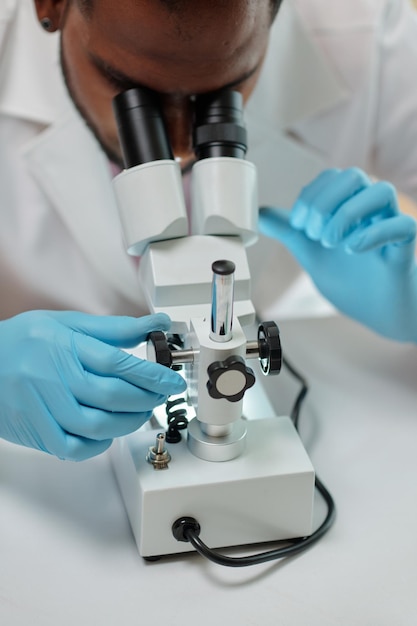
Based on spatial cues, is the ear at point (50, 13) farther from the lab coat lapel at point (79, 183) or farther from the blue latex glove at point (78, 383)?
the blue latex glove at point (78, 383)

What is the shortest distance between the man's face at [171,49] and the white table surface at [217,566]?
57cm

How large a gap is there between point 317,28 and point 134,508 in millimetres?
1202

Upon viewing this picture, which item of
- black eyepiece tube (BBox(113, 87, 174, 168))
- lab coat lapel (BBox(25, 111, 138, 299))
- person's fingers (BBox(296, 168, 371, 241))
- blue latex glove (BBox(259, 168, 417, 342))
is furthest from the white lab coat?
black eyepiece tube (BBox(113, 87, 174, 168))

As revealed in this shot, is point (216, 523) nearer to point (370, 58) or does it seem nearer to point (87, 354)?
point (87, 354)

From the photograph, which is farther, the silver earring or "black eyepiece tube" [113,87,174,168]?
the silver earring

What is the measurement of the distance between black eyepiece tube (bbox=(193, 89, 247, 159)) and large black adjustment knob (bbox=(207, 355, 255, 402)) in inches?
13.2

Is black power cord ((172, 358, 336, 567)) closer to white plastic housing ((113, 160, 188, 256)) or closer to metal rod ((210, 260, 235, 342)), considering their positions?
metal rod ((210, 260, 235, 342))

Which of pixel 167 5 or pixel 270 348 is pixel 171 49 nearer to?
pixel 167 5

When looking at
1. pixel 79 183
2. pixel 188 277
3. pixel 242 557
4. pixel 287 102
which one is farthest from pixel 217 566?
pixel 287 102

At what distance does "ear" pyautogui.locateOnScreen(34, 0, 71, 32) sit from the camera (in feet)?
4.14

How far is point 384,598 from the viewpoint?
0.93 metres

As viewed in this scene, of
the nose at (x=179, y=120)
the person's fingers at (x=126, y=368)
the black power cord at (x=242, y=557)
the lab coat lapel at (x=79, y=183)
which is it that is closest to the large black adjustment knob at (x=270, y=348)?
the person's fingers at (x=126, y=368)

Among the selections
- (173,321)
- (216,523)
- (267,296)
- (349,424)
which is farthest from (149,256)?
(267,296)

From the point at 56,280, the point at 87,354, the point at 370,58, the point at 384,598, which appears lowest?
the point at 384,598
